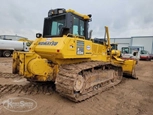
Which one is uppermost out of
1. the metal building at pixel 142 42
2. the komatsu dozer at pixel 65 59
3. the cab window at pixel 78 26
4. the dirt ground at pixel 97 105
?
the metal building at pixel 142 42

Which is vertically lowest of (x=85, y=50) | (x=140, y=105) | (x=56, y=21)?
(x=140, y=105)

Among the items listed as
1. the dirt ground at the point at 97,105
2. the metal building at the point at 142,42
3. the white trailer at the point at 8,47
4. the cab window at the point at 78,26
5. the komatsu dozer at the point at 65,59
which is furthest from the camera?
the metal building at the point at 142,42

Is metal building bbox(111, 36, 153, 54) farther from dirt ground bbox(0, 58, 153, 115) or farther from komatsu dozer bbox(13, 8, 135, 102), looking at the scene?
komatsu dozer bbox(13, 8, 135, 102)

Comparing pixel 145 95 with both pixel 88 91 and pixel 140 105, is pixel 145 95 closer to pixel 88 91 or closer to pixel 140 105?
pixel 140 105

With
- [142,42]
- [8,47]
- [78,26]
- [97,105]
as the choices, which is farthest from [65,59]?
[142,42]

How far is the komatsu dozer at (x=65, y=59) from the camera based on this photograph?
4102 mm

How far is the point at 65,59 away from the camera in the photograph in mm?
4594

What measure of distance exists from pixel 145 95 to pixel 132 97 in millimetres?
668

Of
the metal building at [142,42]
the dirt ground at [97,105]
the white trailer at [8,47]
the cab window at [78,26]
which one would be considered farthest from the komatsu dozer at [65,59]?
the metal building at [142,42]

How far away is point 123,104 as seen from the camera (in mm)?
4285

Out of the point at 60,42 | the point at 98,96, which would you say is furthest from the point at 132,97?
the point at 60,42

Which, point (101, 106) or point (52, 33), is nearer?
point (101, 106)

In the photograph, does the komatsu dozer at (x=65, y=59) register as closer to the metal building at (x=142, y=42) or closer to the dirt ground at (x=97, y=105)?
the dirt ground at (x=97, y=105)

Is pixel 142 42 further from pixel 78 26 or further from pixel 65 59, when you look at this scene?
pixel 65 59
